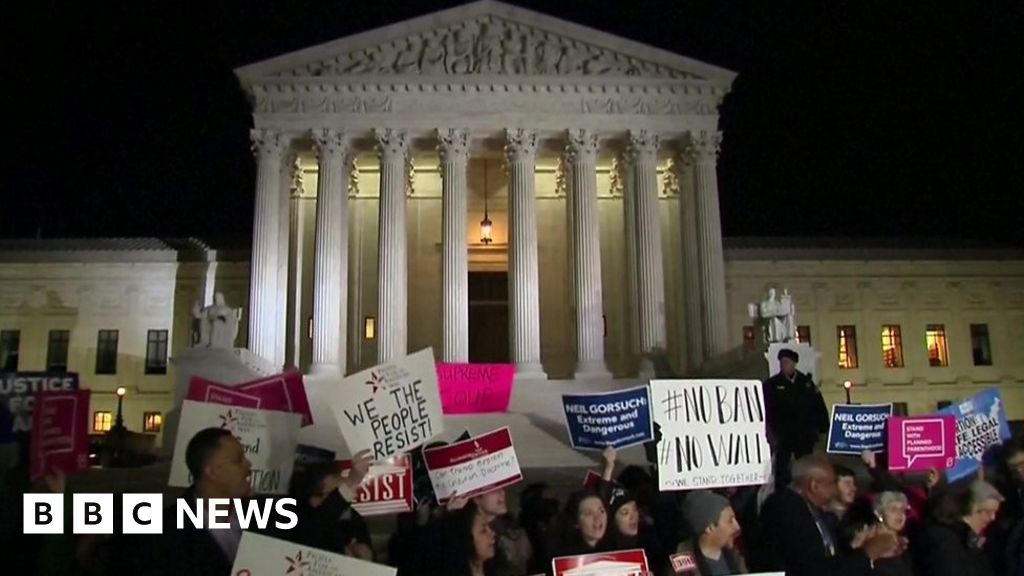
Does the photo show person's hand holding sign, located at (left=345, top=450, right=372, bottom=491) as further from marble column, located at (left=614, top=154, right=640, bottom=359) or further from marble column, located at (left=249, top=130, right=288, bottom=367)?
marble column, located at (left=614, top=154, right=640, bottom=359)

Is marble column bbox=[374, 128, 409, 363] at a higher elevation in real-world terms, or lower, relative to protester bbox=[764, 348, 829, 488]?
higher

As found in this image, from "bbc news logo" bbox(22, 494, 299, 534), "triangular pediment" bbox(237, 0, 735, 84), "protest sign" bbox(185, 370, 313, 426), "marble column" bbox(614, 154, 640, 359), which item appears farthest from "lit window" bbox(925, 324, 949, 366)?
"bbc news logo" bbox(22, 494, 299, 534)

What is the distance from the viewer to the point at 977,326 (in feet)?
161

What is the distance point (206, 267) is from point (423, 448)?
3885 centimetres

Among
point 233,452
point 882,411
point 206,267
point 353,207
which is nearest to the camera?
point 233,452

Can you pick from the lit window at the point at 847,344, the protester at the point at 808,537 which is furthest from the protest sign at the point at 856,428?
the lit window at the point at 847,344

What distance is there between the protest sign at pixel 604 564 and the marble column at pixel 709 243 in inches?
1137

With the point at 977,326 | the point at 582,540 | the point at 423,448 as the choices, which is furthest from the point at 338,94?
the point at 977,326

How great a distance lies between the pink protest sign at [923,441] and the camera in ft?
40.1

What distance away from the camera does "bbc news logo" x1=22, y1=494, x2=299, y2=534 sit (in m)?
5.70

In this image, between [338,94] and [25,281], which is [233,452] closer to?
[338,94]

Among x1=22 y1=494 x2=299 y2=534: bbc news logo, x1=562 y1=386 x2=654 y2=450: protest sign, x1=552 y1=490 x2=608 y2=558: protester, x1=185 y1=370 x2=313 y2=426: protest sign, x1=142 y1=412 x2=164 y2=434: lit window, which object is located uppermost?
x1=185 y1=370 x2=313 y2=426: protest sign

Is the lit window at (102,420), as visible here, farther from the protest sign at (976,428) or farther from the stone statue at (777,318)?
the protest sign at (976,428)

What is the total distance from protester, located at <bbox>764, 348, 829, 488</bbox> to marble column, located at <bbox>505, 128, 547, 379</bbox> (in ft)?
60.0
